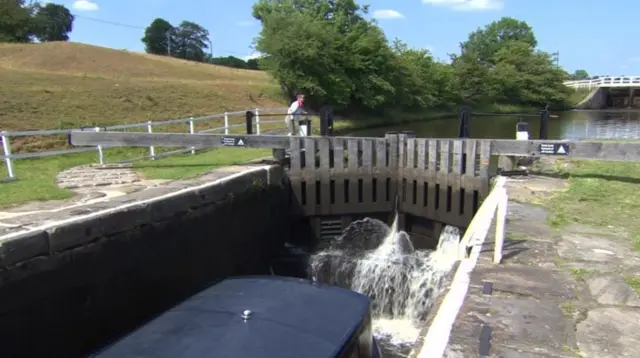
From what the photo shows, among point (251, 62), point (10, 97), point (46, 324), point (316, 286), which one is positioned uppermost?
point (251, 62)

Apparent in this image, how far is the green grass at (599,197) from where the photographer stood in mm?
7047

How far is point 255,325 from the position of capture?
406cm

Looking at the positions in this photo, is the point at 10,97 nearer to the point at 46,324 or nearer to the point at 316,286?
the point at 46,324

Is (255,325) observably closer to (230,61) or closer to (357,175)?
(357,175)

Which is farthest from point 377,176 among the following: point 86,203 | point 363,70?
point 363,70

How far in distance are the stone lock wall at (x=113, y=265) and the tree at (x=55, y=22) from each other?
256 feet

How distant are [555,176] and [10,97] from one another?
2060 centimetres

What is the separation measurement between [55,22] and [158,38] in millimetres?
18546

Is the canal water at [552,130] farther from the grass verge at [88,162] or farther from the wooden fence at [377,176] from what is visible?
the grass verge at [88,162]

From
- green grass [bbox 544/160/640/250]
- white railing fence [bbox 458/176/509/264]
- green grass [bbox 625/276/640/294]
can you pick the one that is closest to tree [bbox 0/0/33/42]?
green grass [bbox 544/160/640/250]

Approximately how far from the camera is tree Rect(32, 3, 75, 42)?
77.5 metres

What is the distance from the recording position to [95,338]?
247 inches

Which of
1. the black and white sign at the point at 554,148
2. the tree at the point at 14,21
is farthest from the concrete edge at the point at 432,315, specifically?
the tree at the point at 14,21

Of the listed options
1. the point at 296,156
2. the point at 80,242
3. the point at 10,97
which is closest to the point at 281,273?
the point at 296,156
